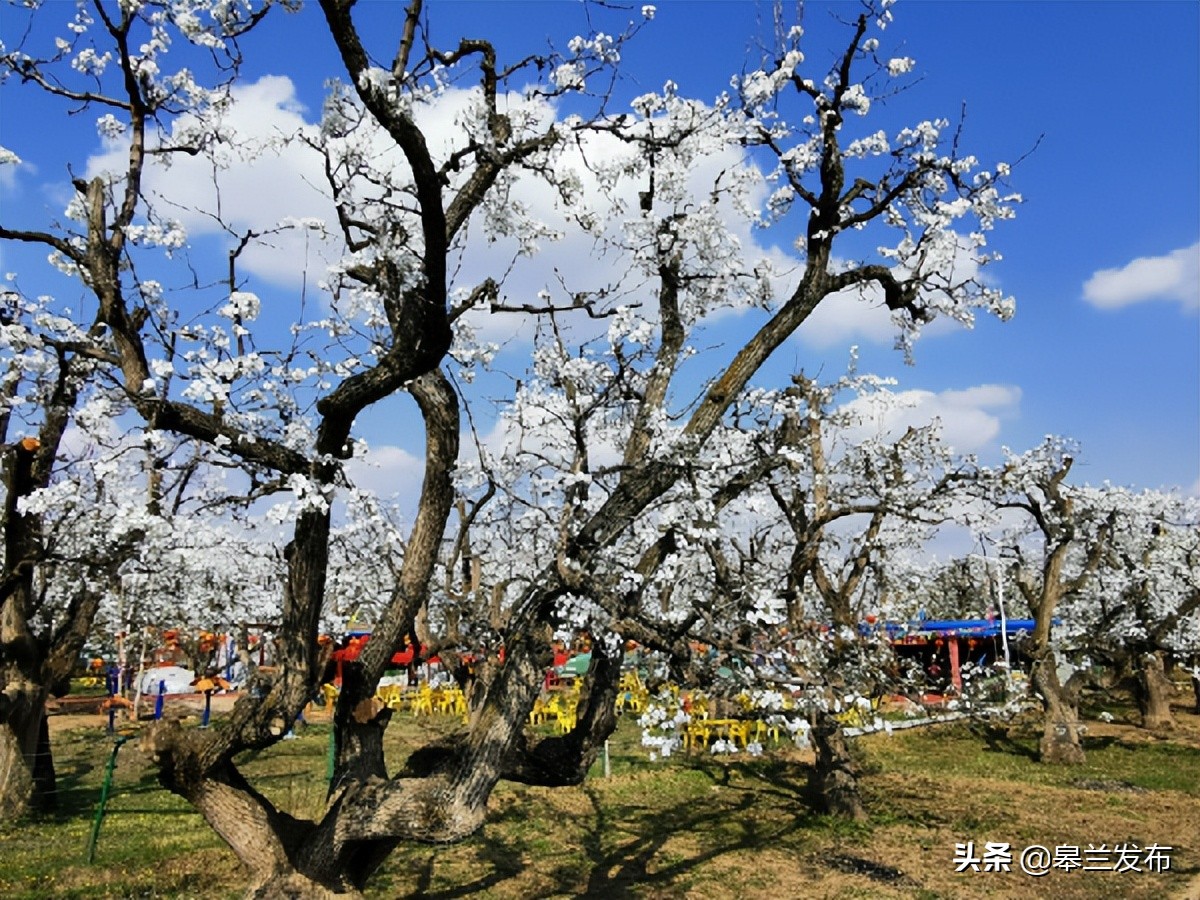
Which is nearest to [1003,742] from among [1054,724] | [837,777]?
[1054,724]

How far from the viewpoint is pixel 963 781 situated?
1441 cm

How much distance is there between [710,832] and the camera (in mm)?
11344

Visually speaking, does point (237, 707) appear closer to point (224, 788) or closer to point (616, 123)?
point (224, 788)

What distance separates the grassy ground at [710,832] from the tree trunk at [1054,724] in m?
0.40

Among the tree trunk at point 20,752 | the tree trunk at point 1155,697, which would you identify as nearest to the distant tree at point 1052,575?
the tree trunk at point 1155,697

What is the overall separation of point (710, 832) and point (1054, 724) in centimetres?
851

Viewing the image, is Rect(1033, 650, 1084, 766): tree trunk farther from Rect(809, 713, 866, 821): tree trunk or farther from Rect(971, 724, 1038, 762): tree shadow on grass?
Rect(809, 713, 866, 821): tree trunk

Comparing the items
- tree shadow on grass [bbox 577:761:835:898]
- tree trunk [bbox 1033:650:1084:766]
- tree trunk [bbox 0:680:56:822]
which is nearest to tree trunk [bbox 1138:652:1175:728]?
tree trunk [bbox 1033:650:1084:766]

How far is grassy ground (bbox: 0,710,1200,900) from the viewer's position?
29.0 ft

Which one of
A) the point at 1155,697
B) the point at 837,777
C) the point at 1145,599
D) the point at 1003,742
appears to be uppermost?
the point at 1145,599

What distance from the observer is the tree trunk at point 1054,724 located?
16.1 meters

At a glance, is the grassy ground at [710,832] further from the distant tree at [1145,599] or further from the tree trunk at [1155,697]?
the tree trunk at [1155,697]

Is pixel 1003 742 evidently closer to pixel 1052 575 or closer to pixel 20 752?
pixel 1052 575

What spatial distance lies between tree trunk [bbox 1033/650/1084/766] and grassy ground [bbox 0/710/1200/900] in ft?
1.31
